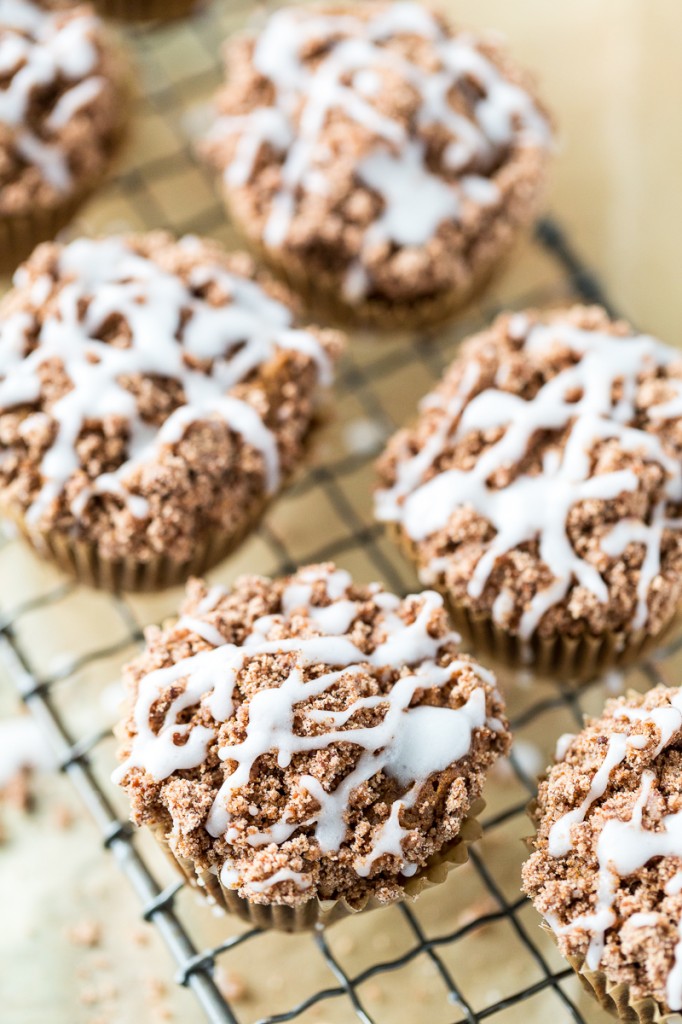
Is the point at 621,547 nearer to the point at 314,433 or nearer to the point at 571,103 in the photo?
the point at 314,433

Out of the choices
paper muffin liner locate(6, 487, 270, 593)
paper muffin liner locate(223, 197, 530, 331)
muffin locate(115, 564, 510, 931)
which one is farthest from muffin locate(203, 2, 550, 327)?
muffin locate(115, 564, 510, 931)

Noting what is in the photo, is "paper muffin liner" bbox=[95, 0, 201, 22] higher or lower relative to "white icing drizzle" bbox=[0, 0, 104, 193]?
higher

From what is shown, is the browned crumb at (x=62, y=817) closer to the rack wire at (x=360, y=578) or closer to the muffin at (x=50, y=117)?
the rack wire at (x=360, y=578)

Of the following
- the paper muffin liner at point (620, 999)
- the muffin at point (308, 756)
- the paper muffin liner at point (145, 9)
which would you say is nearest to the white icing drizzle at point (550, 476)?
the muffin at point (308, 756)

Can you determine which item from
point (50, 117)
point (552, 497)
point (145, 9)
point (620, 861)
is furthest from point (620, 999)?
point (145, 9)

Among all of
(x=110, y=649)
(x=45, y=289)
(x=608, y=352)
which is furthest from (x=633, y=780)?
(x=45, y=289)

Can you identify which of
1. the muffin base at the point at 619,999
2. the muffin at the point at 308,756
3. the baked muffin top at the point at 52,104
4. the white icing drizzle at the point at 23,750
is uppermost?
the baked muffin top at the point at 52,104

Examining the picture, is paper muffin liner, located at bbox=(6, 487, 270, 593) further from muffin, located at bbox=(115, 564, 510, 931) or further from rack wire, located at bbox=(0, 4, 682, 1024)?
muffin, located at bbox=(115, 564, 510, 931)
